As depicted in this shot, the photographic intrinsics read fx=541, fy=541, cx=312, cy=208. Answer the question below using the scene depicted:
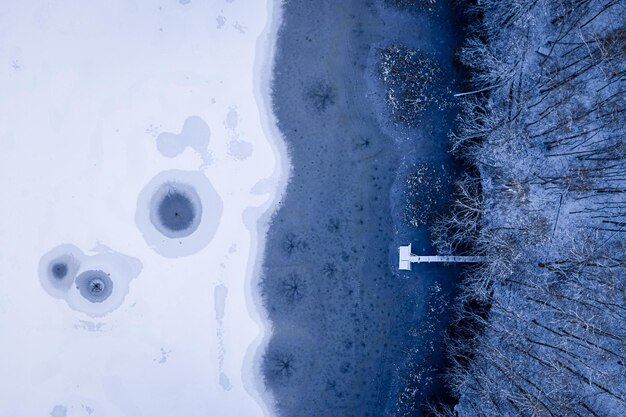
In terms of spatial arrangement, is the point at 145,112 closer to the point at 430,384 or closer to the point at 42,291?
the point at 42,291

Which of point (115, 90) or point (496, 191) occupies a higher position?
point (115, 90)

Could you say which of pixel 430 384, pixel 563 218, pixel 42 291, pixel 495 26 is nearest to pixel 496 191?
pixel 563 218

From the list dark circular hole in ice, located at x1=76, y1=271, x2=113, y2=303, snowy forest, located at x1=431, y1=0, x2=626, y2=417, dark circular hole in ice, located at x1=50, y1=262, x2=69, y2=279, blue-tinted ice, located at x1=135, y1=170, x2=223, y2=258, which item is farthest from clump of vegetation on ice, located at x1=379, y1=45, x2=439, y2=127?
dark circular hole in ice, located at x1=50, y1=262, x2=69, y2=279

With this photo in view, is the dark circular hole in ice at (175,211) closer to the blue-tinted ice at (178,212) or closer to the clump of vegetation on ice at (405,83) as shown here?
the blue-tinted ice at (178,212)

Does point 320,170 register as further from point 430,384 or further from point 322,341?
point 430,384

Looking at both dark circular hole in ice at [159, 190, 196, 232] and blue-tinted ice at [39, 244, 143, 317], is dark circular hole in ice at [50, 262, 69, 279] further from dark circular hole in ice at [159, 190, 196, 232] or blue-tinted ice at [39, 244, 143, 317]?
dark circular hole in ice at [159, 190, 196, 232]

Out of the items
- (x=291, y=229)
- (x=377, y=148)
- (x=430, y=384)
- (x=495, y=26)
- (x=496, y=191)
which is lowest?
(x=430, y=384)

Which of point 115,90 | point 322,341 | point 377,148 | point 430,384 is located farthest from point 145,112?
point 430,384
